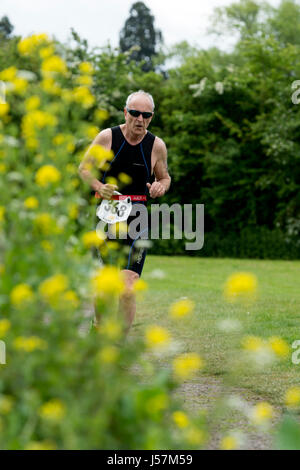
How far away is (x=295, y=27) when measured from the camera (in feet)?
117

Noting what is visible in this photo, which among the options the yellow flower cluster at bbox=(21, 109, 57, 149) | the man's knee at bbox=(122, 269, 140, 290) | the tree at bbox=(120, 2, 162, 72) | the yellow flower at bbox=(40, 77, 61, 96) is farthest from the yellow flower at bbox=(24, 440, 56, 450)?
the tree at bbox=(120, 2, 162, 72)

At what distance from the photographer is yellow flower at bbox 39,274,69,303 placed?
1.89 metres

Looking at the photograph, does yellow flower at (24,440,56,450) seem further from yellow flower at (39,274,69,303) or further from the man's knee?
the man's knee

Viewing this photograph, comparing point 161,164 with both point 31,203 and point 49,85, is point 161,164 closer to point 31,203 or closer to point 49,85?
point 49,85

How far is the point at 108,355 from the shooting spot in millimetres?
1880

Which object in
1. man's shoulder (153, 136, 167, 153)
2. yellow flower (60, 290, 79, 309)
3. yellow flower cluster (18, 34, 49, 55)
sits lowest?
yellow flower (60, 290, 79, 309)

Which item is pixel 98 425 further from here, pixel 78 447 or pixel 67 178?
pixel 67 178

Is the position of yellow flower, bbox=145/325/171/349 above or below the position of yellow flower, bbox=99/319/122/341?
below

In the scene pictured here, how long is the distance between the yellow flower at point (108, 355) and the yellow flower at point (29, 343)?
169mm

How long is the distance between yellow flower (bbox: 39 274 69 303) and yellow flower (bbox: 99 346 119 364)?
209 millimetres

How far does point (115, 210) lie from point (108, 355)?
308 cm

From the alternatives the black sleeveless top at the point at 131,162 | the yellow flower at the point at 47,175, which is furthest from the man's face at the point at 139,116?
the yellow flower at the point at 47,175
